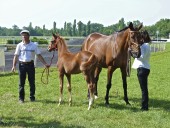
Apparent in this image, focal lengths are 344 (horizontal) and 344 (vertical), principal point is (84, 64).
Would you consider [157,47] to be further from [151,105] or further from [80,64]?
[80,64]

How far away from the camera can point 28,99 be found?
1074 centimetres

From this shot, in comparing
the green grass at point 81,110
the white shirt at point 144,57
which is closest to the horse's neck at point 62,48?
the green grass at point 81,110

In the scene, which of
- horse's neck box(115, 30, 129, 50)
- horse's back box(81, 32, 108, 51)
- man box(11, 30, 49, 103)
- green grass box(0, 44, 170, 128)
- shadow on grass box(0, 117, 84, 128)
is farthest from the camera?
horse's back box(81, 32, 108, 51)

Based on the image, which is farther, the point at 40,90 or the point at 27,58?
the point at 40,90

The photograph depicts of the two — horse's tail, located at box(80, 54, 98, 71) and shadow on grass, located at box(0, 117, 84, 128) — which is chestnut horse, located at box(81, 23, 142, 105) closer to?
horse's tail, located at box(80, 54, 98, 71)

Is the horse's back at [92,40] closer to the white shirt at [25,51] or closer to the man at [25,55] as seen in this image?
the man at [25,55]

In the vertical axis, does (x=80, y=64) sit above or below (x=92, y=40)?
below

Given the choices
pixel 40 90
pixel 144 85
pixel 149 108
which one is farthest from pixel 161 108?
pixel 40 90

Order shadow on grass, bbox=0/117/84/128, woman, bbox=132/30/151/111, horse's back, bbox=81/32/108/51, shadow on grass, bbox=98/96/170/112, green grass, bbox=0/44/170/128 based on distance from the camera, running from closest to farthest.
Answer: shadow on grass, bbox=0/117/84/128 → green grass, bbox=0/44/170/128 → woman, bbox=132/30/151/111 → shadow on grass, bbox=98/96/170/112 → horse's back, bbox=81/32/108/51

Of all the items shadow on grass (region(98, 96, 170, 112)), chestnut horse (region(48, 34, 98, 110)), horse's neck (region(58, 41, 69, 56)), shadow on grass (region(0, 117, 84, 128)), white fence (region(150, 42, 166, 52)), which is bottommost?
shadow on grass (region(98, 96, 170, 112))

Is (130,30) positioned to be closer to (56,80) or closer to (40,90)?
(40,90)

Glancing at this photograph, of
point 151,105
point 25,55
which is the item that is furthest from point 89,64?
point 151,105

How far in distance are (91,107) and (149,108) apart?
1.58 metres

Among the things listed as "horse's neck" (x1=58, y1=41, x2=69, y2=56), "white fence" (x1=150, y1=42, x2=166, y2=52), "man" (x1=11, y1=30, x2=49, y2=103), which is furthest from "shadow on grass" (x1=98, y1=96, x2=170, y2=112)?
"white fence" (x1=150, y1=42, x2=166, y2=52)
